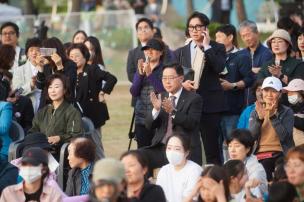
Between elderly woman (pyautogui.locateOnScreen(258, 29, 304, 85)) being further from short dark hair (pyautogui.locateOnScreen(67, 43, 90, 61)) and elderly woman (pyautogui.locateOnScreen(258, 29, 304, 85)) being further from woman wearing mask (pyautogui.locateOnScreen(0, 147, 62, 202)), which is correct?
woman wearing mask (pyautogui.locateOnScreen(0, 147, 62, 202))

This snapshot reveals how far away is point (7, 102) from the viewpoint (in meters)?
14.0

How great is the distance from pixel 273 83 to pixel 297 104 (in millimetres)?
865

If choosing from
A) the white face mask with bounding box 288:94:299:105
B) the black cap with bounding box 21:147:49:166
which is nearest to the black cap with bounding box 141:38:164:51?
the white face mask with bounding box 288:94:299:105

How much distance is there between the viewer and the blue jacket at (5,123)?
13758mm

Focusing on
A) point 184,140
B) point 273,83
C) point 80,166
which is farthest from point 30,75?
point 184,140

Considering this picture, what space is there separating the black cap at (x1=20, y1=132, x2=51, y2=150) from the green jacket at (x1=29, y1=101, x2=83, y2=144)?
13.5 inches

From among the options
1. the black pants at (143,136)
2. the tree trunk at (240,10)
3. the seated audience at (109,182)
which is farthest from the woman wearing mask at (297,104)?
the tree trunk at (240,10)

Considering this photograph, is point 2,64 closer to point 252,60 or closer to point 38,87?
point 38,87

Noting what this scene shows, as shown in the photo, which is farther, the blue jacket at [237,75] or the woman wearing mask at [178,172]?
Result: the blue jacket at [237,75]

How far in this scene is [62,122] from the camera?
533 inches

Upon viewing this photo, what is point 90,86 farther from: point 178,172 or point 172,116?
point 178,172

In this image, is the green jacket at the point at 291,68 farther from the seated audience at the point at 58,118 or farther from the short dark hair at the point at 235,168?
the short dark hair at the point at 235,168

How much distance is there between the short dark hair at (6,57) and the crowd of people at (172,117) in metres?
0.01

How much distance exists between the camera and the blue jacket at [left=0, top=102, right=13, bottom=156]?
45.1 feet
